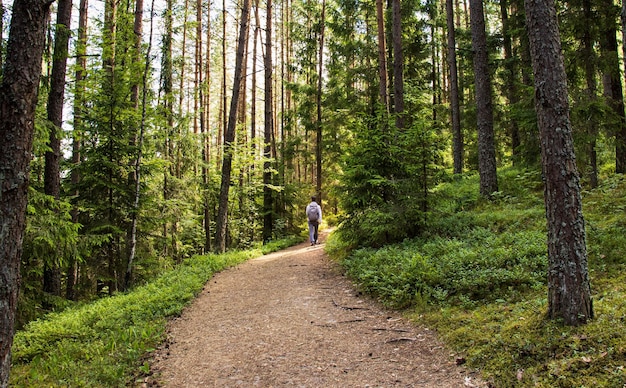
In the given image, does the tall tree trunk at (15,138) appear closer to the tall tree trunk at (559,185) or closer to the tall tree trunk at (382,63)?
the tall tree trunk at (559,185)

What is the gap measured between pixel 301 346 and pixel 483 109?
943 cm

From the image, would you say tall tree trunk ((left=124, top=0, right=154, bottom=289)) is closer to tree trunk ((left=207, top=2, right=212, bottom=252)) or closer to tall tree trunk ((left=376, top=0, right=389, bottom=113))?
tree trunk ((left=207, top=2, right=212, bottom=252))

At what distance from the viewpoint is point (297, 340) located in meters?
5.67

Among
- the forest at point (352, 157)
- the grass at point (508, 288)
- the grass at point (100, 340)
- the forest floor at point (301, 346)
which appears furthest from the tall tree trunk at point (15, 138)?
the grass at point (508, 288)

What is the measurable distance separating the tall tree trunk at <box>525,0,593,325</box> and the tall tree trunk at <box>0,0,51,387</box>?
5215mm

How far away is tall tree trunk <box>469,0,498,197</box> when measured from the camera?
1163 cm

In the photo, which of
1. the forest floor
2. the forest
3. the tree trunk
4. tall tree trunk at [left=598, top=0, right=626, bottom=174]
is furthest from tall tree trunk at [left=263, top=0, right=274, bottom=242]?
tall tree trunk at [left=598, top=0, right=626, bottom=174]

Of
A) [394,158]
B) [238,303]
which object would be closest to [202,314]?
[238,303]

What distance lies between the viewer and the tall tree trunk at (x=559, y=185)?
4098 mm

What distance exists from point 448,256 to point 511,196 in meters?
5.45

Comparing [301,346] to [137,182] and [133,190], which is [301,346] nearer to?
[137,182]

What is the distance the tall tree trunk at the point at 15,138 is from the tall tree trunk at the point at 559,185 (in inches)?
205

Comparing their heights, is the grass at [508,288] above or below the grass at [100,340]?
above

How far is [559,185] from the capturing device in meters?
4.16
